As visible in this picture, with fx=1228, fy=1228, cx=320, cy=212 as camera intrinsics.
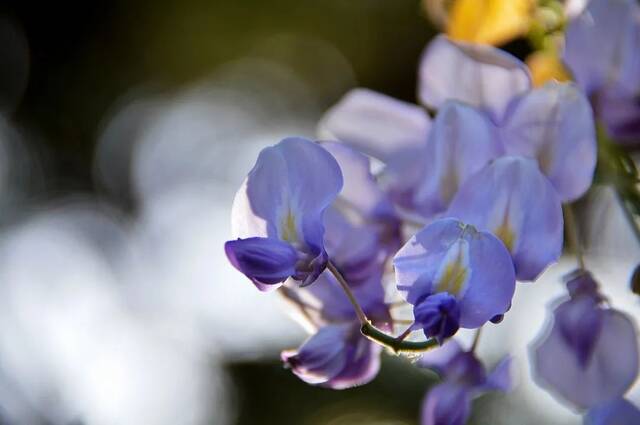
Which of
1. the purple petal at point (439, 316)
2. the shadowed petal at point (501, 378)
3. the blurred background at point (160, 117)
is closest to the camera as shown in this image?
the purple petal at point (439, 316)

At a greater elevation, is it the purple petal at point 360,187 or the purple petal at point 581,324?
the purple petal at point 360,187

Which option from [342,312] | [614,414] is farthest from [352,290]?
[614,414]

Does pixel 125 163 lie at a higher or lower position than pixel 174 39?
lower

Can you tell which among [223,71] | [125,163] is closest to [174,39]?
[223,71]

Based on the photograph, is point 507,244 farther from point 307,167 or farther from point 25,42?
point 25,42

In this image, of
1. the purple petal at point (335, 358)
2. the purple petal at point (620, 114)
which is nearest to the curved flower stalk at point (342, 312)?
the purple petal at point (335, 358)

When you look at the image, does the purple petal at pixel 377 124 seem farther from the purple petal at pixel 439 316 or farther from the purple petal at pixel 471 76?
the purple petal at pixel 439 316

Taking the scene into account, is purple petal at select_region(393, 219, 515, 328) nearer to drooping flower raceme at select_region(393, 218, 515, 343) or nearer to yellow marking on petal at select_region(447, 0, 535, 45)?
drooping flower raceme at select_region(393, 218, 515, 343)
